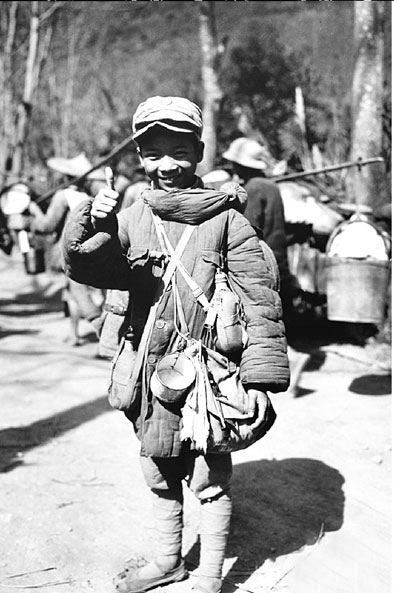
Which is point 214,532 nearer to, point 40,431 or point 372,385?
point 40,431

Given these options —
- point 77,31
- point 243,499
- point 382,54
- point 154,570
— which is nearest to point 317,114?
point 382,54

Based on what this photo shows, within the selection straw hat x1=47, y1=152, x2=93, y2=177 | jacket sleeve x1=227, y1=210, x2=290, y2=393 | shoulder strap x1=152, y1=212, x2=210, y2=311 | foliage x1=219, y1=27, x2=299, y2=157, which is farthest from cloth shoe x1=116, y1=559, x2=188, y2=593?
foliage x1=219, y1=27, x2=299, y2=157

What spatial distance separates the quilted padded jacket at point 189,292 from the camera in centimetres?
279

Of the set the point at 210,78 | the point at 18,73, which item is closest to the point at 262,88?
the point at 210,78

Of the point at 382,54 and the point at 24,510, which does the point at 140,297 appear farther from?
the point at 382,54

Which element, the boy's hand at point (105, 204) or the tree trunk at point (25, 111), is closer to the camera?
the boy's hand at point (105, 204)

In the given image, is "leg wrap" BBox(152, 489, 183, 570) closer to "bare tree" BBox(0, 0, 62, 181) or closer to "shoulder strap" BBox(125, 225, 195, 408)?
"shoulder strap" BBox(125, 225, 195, 408)

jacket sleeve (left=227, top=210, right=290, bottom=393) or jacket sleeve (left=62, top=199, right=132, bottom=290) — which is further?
jacket sleeve (left=227, top=210, right=290, bottom=393)

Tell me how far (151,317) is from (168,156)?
0.64 meters

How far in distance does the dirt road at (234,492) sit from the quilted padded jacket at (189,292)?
0.85 meters

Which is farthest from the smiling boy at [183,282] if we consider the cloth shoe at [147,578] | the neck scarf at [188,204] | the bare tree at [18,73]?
the bare tree at [18,73]

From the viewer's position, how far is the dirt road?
11.0 ft

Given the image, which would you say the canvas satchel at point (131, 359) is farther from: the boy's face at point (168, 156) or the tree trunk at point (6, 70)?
the tree trunk at point (6, 70)

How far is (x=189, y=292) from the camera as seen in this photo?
113 inches
